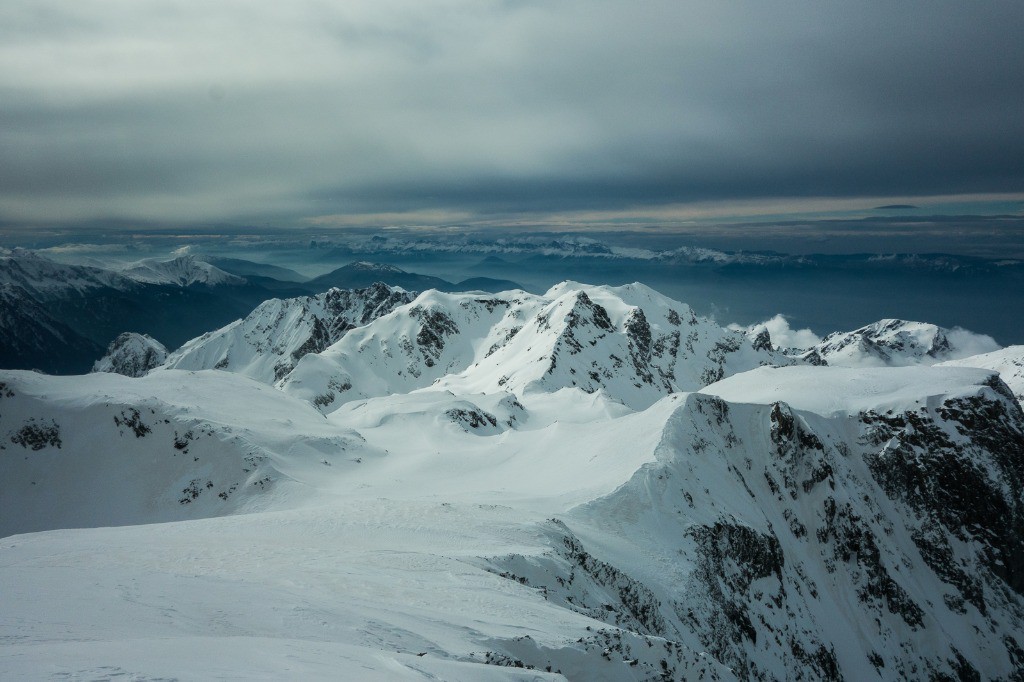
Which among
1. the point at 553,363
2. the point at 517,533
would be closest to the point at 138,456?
the point at 517,533

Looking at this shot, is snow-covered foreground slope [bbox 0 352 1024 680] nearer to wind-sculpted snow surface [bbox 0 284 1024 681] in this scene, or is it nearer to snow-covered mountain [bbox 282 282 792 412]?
wind-sculpted snow surface [bbox 0 284 1024 681]

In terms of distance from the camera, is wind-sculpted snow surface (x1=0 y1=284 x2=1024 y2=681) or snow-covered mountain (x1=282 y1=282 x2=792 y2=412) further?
snow-covered mountain (x1=282 y1=282 x2=792 y2=412)

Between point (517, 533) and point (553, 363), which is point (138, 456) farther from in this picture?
point (553, 363)

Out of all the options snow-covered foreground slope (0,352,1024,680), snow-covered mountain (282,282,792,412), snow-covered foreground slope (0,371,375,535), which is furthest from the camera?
snow-covered mountain (282,282,792,412)

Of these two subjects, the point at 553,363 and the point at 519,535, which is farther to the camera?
the point at 553,363

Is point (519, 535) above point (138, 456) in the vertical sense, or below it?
above

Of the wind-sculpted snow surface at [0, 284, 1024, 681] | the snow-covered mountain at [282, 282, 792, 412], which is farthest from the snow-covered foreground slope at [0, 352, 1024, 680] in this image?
the snow-covered mountain at [282, 282, 792, 412]

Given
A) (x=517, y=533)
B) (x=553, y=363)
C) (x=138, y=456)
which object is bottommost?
(x=553, y=363)
